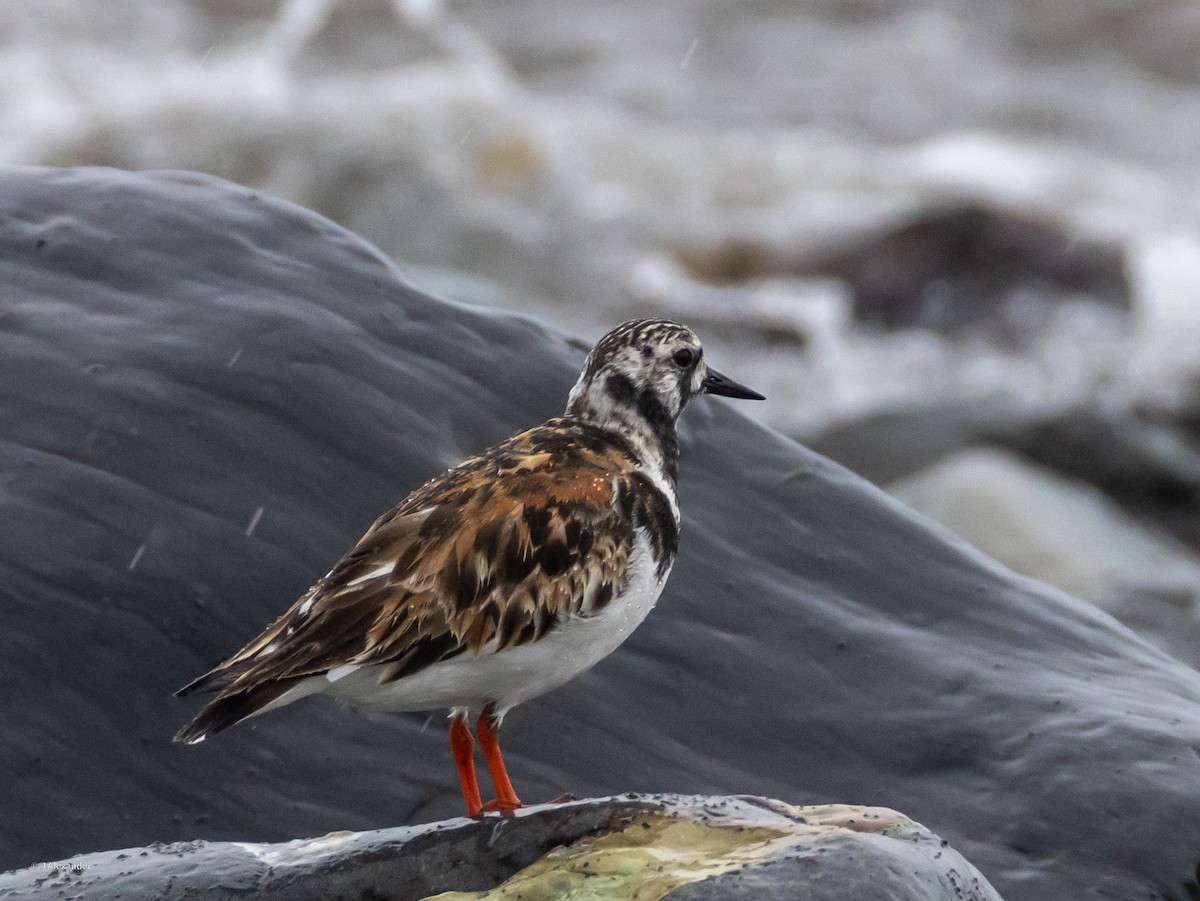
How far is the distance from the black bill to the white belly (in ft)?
2.86

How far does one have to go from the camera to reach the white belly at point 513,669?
369cm

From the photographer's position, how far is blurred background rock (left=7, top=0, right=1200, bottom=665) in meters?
12.8

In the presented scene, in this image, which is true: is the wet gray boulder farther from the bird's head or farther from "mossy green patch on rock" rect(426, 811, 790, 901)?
Result: "mossy green patch on rock" rect(426, 811, 790, 901)

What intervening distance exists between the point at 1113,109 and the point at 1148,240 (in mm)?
7246

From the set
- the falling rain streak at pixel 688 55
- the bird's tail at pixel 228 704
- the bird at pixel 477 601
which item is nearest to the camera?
the bird's tail at pixel 228 704

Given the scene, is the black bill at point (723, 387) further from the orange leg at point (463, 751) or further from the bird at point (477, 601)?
the orange leg at point (463, 751)

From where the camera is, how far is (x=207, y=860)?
3453mm

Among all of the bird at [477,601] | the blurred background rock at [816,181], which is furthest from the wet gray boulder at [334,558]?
the blurred background rock at [816,181]

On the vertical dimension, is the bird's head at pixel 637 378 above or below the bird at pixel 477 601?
above

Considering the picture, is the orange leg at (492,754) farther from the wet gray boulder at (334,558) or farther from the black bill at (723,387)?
the black bill at (723,387)

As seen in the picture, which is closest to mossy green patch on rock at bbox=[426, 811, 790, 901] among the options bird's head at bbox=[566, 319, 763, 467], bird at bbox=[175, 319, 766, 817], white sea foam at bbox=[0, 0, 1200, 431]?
bird at bbox=[175, 319, 766, 817]

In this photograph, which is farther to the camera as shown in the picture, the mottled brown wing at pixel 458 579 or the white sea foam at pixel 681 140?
the white sea foam at pixel 681 140

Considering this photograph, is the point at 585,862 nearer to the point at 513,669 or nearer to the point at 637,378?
the point at 513,669

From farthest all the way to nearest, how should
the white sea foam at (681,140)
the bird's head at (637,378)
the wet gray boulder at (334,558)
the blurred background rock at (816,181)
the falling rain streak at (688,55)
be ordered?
the falling rain streak at (688,55)
the white sea foam at (681,140)
the blurred background rock at (816,181)
the bird's head at (637,378)
the wet gray boulder at (334,558)
